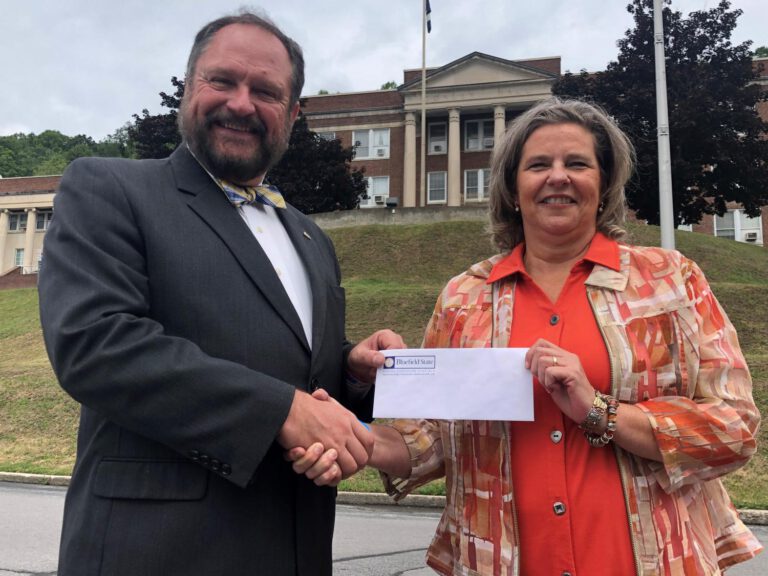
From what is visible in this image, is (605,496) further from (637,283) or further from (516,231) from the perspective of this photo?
(516,231)

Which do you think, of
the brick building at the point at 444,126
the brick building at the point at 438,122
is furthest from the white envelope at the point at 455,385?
the brick building at the point at 438,122

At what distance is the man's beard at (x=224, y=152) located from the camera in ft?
7.71

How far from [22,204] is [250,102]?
6606cm

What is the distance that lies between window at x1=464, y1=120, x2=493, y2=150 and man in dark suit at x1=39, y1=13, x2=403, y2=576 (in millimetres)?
45653

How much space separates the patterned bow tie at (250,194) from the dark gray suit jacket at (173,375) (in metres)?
0.06

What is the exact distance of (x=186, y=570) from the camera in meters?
1.92

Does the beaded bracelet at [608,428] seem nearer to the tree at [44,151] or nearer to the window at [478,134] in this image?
the window at [478,134]

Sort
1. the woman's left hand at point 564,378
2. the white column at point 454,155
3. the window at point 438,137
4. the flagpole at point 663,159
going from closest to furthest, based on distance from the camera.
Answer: the woman's left hand at point 564,378, the flagpole at point 663,159, the white column at point 454,155, the window at point 438,137

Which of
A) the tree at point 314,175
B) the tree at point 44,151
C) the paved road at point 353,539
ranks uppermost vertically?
the tree at point 44,151

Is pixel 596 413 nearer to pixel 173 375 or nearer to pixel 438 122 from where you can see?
pixel 173 375

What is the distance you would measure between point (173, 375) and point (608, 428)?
4.49ft

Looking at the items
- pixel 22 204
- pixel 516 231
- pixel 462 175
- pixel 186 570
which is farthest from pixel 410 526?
pixel 22 204

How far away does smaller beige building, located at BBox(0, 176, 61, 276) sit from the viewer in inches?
2329

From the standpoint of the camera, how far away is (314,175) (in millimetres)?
33750
